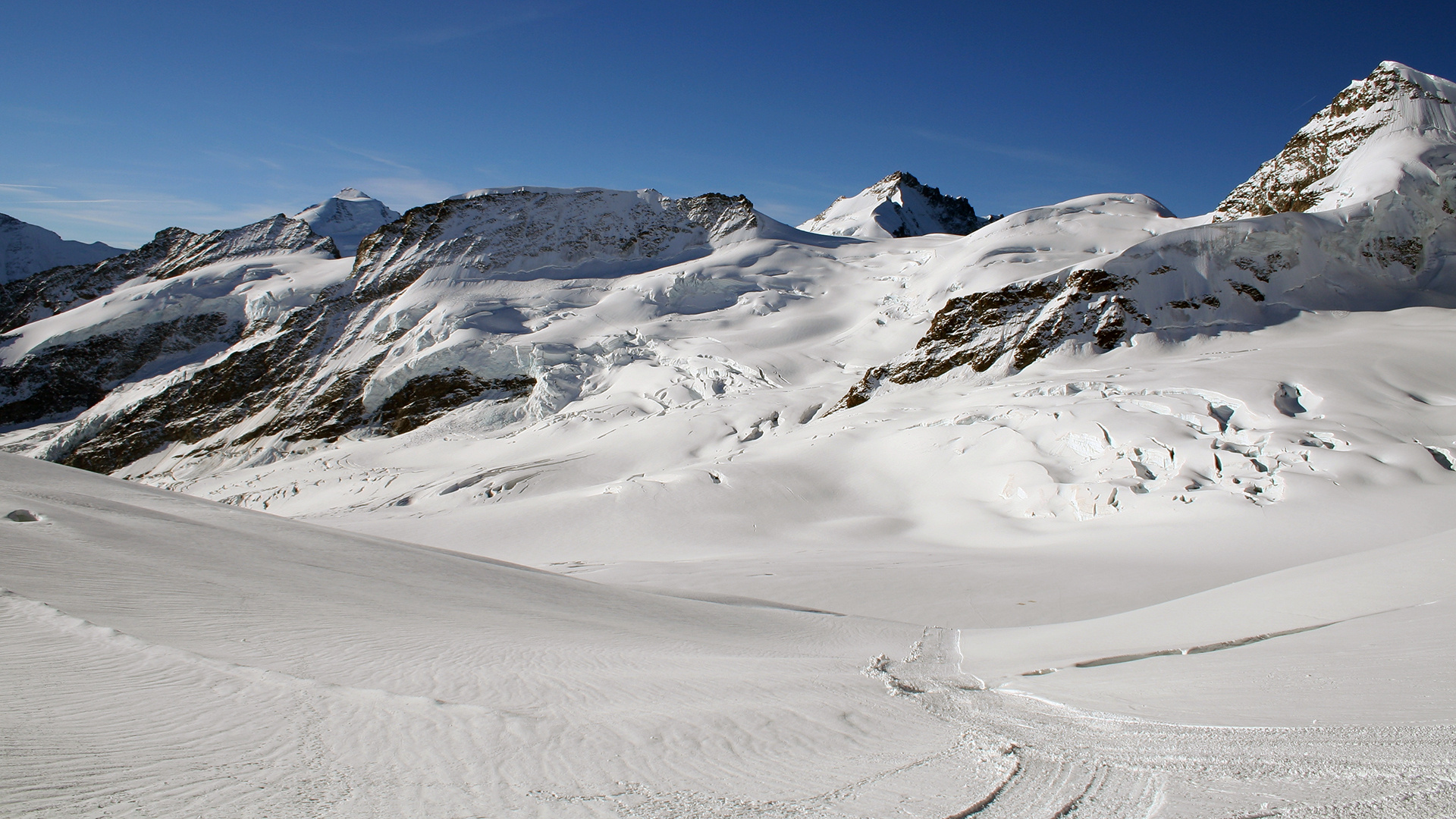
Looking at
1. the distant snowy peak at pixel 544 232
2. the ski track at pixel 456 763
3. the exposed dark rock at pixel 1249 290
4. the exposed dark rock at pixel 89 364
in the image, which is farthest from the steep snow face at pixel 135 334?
the ski track at pixel 456 763

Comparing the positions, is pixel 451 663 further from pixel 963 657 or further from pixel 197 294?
pixel 197 294

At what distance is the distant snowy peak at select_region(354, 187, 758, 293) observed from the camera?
133ft

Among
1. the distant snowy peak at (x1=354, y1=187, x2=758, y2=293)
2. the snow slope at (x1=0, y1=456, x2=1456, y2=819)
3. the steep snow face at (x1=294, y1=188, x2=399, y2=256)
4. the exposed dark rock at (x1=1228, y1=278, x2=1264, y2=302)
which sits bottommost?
the snow slope at (x1=0, y1=456, x2=1456, y2=819)

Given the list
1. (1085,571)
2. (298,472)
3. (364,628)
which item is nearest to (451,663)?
(364,628)

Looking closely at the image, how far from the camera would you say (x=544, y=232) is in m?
42.3

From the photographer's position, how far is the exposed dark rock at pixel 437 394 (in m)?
31.4

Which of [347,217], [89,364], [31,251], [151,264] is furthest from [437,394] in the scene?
[31,251]

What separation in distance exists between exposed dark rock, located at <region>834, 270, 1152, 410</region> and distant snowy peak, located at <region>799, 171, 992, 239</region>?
34536 mm

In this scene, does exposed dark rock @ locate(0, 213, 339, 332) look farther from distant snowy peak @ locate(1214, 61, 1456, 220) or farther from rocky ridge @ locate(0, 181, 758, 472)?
distant snowy peak @ locate(1214, 61, 1456, 220)

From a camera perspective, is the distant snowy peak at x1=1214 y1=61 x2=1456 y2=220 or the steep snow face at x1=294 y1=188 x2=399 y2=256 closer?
the distant snowy peak at x1=1214 y1=61 x2=1456 y2=220

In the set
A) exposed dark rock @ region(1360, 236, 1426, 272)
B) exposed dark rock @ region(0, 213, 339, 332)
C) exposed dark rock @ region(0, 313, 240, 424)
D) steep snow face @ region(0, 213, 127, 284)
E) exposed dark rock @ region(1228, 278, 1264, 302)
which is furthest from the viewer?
steep snow face @ region(0, 213, 127, 284)

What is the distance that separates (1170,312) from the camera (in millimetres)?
20750

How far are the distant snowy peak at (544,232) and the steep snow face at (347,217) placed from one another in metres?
26.6

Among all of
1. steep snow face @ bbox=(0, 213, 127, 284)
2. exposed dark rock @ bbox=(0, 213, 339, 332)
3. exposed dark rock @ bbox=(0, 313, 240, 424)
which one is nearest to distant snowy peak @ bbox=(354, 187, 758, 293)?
exposed dark rock @ bbox=(0, 313, 240, 424)
